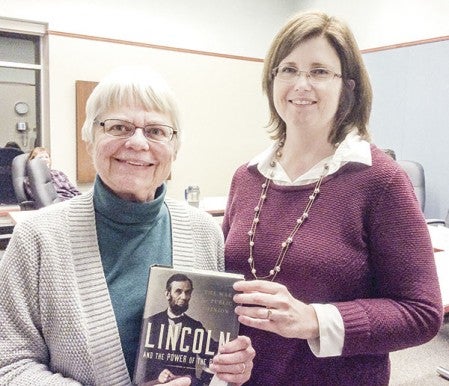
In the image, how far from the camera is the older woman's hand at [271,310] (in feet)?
3.24

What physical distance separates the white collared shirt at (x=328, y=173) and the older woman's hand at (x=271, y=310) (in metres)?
0.04

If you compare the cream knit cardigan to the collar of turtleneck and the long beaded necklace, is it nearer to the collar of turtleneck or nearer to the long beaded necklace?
the collar of turtleneck

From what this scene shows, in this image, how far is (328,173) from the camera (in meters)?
1.20

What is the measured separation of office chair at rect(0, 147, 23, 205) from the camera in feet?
17.9

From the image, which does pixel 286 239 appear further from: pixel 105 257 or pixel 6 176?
pixel 6 176

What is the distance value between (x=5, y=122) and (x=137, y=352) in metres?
5.25

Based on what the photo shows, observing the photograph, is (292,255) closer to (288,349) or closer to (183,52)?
(288,349)

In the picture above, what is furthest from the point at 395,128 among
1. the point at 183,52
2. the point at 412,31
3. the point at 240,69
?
the point at 183,52

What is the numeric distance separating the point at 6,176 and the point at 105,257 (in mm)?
4942

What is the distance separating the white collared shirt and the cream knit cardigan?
45 centimetres

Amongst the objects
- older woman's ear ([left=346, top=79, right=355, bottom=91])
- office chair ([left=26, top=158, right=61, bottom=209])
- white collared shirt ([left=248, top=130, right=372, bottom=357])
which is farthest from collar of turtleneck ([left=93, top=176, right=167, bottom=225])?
office chair ([left=26, top=158, right=61, bottom=209])

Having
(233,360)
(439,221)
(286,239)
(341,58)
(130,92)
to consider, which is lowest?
(439,221)

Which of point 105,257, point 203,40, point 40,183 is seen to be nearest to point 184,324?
point 105,257

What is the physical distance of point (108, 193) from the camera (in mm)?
1103
